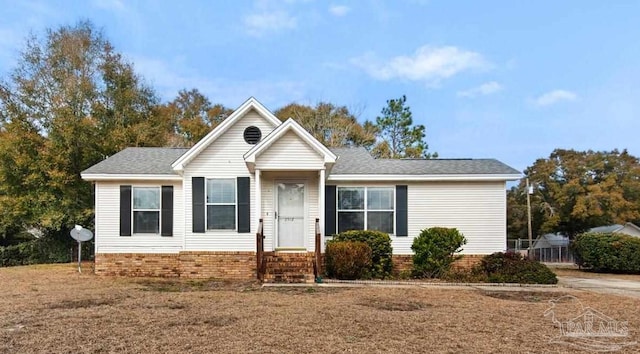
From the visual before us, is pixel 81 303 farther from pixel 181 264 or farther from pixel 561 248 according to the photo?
pixel 561 248

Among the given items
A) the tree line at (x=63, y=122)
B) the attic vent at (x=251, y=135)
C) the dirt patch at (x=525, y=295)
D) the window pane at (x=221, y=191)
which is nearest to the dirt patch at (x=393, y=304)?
the dirt patch at (x=525, y=295)

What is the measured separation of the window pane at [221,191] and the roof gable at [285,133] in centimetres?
129

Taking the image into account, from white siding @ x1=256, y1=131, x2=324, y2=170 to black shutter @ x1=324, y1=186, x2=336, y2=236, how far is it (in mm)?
1581

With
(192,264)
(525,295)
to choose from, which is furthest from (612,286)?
(192,264)

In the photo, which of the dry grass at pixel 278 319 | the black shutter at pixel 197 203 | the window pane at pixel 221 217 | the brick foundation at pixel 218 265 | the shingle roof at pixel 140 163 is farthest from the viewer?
the shingle roof at pixel 140 163

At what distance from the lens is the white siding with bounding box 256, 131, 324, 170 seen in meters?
13.0

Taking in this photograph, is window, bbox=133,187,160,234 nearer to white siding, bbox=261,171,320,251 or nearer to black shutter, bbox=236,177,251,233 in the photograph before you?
black shutter, bbox=236,177,251,233

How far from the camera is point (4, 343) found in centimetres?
581

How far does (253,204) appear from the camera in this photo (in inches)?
544

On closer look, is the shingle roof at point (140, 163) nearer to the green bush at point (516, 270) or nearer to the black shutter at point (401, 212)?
the black shutter at point (401, 212)

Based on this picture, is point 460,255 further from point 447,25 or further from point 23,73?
point 23,73

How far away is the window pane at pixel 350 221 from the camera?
1429 centimetres

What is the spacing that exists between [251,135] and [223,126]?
0.89m

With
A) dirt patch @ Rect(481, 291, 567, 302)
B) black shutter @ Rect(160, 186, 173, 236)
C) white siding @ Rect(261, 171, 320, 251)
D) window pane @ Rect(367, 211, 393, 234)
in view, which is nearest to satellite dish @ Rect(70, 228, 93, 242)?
black shutter @ Rect(160, 186, 173, 236)
